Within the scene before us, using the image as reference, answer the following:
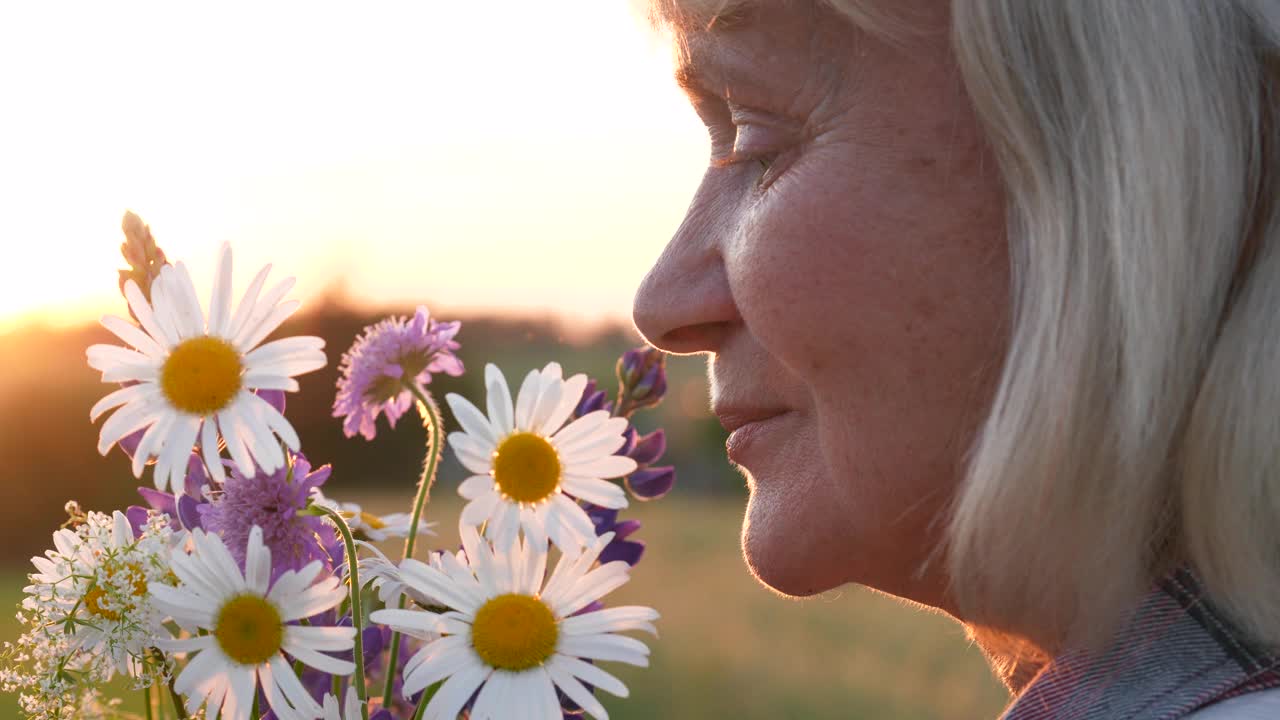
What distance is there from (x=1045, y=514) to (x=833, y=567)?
317mm

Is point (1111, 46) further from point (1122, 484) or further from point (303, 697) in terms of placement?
point (303, 697)

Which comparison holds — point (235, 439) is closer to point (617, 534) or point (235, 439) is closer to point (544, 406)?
point (544, 406)

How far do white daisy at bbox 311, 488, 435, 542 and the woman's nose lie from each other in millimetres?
402

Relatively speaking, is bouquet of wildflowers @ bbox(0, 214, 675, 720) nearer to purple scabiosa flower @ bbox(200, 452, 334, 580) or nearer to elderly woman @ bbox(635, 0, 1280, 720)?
purple scabiosa flower @ bbox(200, 452, 334, 580)

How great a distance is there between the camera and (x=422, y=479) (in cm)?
112

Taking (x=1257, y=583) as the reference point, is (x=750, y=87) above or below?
above

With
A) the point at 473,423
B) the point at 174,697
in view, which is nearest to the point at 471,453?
the point at 473,423

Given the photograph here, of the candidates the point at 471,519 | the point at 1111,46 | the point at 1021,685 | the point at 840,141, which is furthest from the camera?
the point at 1021,685

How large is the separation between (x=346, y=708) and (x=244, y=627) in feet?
0.41

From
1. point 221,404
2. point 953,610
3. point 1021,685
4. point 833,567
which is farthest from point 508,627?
point 1021,685

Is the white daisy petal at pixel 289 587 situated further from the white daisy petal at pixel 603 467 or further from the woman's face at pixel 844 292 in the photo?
the woman's face at pixel 844 292

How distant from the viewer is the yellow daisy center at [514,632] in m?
0.94

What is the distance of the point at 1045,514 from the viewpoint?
1.06 meters

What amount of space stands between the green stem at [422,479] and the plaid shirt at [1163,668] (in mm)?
685
